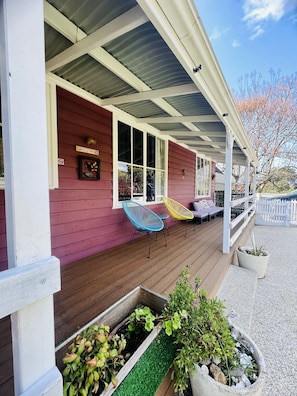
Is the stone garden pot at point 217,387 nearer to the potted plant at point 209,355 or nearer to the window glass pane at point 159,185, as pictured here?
the potted plant at point 209,355

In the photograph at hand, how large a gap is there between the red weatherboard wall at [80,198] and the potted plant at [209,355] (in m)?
1.88

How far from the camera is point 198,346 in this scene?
4.08 ft

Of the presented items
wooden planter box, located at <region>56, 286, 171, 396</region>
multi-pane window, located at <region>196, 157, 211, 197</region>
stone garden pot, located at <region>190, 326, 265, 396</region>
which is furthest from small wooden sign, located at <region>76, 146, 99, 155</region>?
multi-pane window, located at <region>196, 157, 211, 197</region>

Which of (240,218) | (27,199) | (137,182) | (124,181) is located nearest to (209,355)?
(27,199)

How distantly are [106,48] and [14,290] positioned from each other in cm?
216

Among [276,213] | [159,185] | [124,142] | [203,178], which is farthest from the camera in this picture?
[203,178]

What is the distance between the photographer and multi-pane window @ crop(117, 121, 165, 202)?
12.1ft

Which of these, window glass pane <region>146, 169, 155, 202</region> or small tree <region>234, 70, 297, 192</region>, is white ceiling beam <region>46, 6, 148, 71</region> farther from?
small tree <region>234, 70, 297, 192</region>

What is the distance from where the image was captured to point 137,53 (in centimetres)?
190

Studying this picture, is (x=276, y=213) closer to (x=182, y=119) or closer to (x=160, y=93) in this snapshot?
(x=182, y=119)

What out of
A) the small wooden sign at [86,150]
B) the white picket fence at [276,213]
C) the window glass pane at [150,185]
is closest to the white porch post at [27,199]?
the small wooden sign at [86,150]

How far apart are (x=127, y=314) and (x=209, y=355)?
0.72m

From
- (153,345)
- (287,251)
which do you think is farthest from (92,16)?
(287,251)

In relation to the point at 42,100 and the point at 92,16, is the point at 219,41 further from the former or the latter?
the point at 42,100
